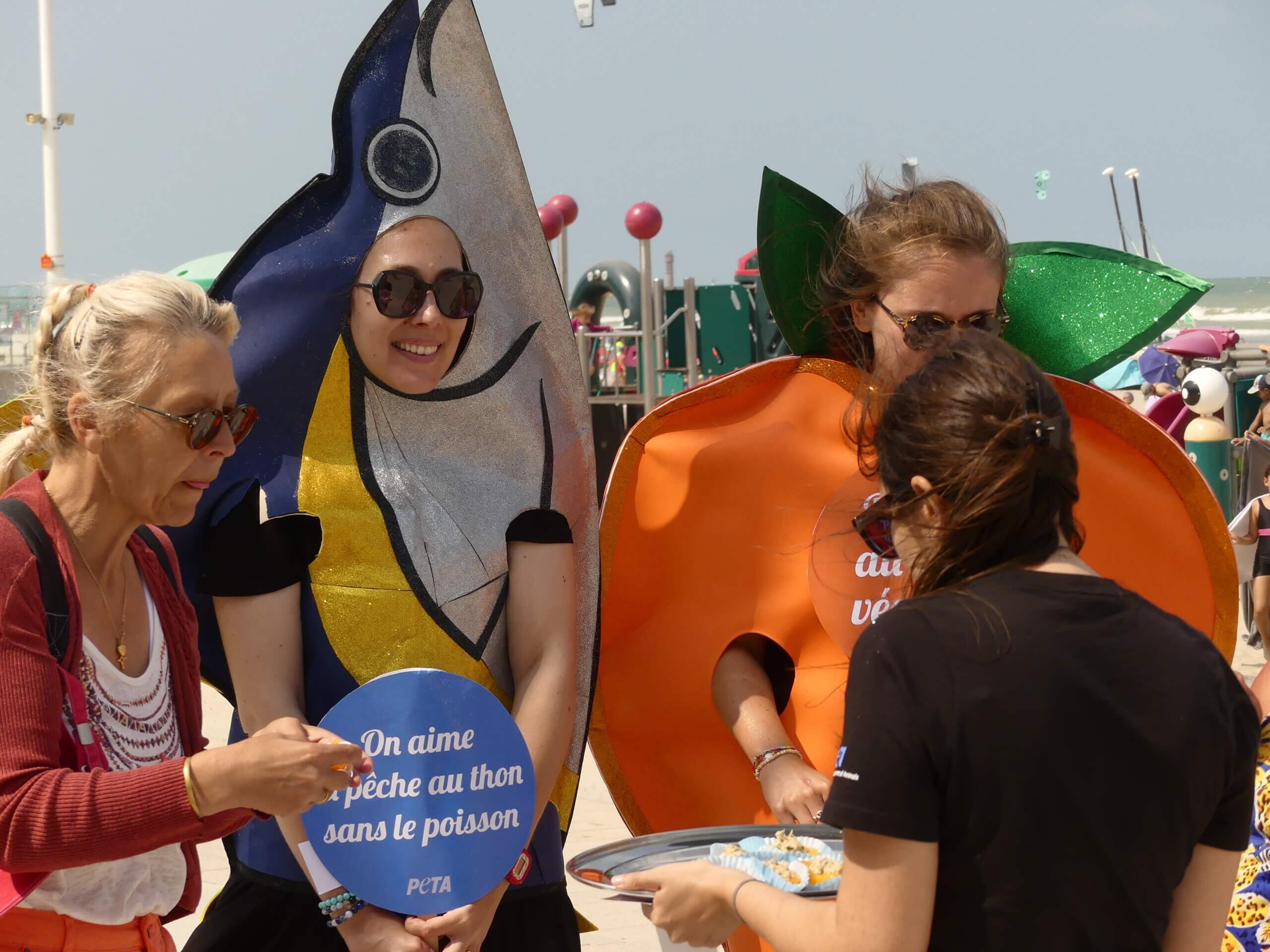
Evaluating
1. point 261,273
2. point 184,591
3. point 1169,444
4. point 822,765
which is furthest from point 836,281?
point 184,591

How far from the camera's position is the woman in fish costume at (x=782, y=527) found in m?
2.37

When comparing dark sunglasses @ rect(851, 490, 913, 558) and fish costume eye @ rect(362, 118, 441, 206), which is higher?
fish costume eye @ rect(362, 118, 441, 206)

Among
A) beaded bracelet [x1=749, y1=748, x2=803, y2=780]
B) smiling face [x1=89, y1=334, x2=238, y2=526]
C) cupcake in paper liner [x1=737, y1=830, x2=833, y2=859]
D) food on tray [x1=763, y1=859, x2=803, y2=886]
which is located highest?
smiling face [x1=89, y1=334, x2=238, y2=526]

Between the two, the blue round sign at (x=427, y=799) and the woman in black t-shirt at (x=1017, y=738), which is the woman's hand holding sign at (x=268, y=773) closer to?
the blue round sign at (x=427, y=799)

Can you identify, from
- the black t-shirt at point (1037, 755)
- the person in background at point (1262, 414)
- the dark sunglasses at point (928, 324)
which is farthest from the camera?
the person in background at point (1262, 414)

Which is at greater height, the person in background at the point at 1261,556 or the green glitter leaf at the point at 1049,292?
the green glitter leaf at the point at 1049,292

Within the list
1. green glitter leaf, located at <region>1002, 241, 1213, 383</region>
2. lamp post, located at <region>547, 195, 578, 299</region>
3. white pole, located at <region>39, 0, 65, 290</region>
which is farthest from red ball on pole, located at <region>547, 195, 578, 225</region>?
green glitter leaf, located at <region>1002, 241, 1213, 383</region>

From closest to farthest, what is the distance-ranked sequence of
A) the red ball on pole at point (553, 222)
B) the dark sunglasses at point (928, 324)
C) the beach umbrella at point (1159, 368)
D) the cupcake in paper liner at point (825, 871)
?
the cupcake in paper liner at point (825, 871) → the dark sunglasses at point (928, 324) → the red ball on pole at point (553, 222) → the beach umbrella at point (1159, 368)

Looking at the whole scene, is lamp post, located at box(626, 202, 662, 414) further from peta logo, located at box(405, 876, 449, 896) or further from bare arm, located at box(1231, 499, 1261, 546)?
peta logo, located at box(405, 876, 449, 896)

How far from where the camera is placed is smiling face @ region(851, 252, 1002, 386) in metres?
2.27

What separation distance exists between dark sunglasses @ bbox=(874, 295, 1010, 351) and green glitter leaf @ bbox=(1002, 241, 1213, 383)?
352 mm

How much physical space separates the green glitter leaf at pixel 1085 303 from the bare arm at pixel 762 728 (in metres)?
0.83

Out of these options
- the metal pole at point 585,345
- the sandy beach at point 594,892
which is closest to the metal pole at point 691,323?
the metal pole at point 585,345

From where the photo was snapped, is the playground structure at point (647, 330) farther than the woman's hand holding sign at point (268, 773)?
Yes
